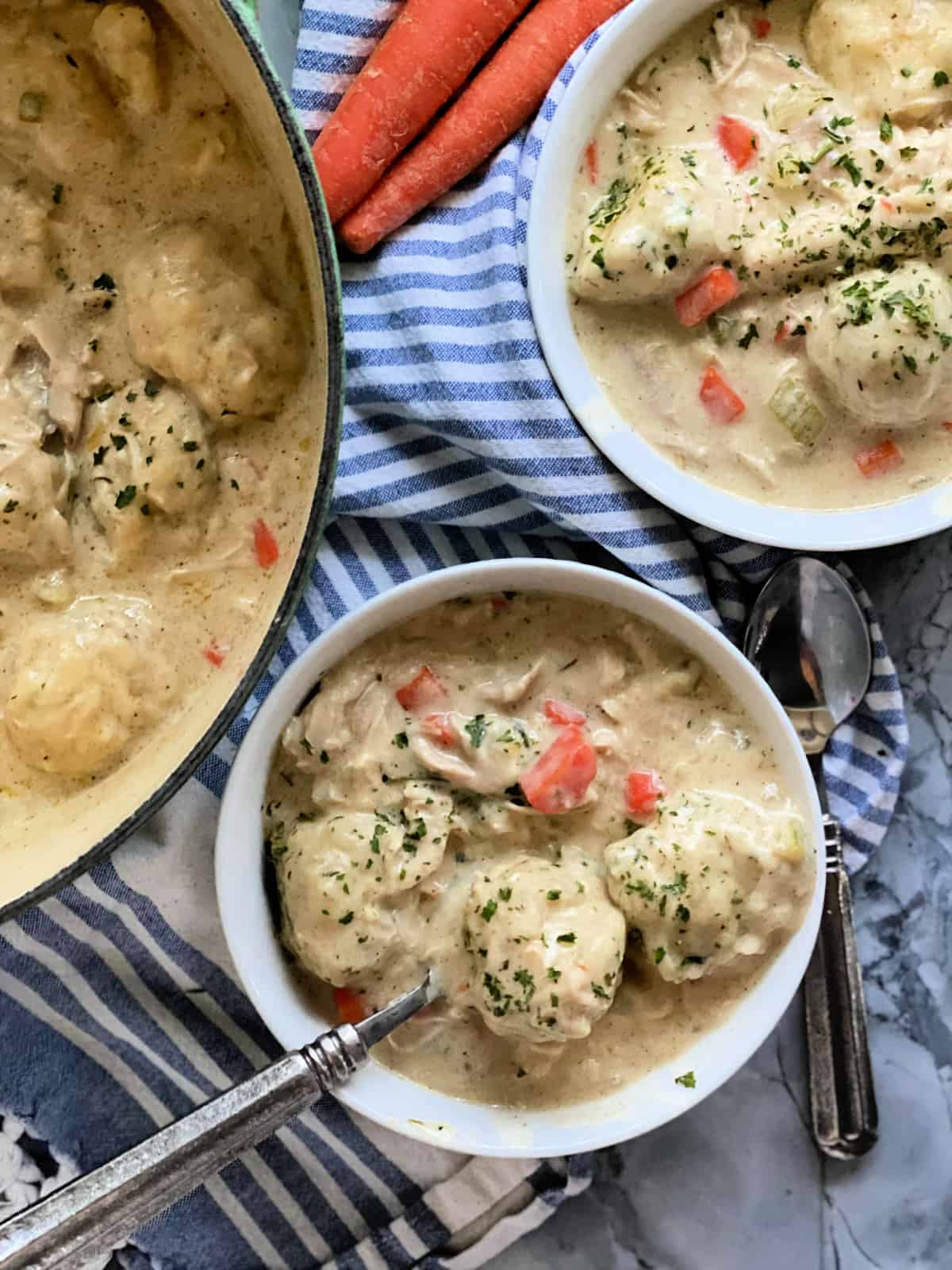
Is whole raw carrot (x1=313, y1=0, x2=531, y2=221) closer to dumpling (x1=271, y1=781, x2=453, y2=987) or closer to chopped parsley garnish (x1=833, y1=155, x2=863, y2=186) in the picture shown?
chopped parsley garnish (x1=833, y1=155, x2=863, y2=186)

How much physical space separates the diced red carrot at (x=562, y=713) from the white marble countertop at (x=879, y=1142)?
0.71 metres

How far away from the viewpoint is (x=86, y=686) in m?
1.95

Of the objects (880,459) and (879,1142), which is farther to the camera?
(879,1142)

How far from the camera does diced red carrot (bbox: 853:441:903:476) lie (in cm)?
230

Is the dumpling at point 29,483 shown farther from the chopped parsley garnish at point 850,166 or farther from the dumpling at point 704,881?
the chopped parsley garnish at point 850,166

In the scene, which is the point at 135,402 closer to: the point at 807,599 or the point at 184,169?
the point at 184,169

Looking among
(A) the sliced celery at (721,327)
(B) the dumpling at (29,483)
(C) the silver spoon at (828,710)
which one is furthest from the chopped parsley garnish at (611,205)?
(B) the dumpling at (29,483)

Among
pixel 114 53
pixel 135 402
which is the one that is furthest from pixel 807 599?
pixel 114 53

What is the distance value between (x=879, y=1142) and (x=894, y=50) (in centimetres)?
196

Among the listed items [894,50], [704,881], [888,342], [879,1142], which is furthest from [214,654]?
[879,1142]

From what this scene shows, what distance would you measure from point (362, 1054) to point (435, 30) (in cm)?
174

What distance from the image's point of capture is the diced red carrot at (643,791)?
7.20 feet

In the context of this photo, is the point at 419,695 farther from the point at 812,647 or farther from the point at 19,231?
the point at 19,231

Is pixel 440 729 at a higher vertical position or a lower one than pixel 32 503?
lower
